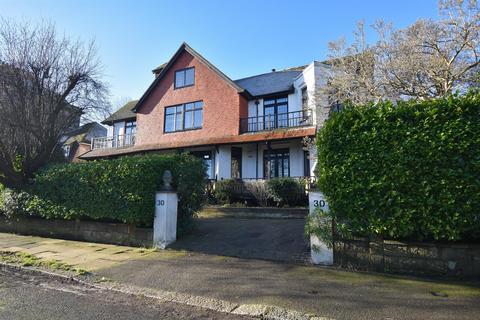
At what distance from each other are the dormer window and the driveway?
1344cm

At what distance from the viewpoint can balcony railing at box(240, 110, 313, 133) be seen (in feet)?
60.0

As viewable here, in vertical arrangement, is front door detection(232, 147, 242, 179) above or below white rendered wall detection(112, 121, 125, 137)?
below

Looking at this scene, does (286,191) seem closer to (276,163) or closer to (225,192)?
(225,192)

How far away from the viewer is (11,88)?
1167cm

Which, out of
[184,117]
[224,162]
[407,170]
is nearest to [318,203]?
[407,170]

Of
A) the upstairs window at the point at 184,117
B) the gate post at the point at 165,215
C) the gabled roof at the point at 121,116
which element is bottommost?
the gate post at the point at 165,215

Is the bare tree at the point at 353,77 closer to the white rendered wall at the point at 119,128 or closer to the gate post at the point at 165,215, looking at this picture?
the gate post at the point at 165,215

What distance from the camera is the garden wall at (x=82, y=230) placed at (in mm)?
8672

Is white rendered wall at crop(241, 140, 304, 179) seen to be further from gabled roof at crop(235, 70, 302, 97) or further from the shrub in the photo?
gabled roof at crop(235, 70, 302, 97)

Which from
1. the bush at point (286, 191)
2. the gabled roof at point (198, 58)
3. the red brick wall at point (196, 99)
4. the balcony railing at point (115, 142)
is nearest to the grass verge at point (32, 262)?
the bush at point (286, 191)

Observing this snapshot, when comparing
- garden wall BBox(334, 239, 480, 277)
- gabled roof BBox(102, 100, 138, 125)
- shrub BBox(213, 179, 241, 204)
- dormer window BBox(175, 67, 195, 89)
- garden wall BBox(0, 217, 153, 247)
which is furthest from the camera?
gabled roof BBox(102, 100, 138, 125)

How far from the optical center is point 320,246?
637 centimetres

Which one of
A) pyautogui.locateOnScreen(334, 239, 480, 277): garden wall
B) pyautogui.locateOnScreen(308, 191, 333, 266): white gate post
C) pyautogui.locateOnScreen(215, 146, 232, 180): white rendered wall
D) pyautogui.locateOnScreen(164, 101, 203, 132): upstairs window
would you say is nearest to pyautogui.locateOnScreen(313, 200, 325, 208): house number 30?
pyautogui.locateOnScreen(308, 191, 333, 266): white gate post

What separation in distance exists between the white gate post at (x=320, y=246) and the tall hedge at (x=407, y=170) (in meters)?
0.31
